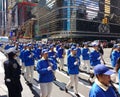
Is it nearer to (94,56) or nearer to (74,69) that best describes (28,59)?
(94,56)

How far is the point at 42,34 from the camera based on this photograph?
145250 mm

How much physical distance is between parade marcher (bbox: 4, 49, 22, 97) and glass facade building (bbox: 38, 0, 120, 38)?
82.4 m

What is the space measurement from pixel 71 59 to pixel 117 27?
12671cm

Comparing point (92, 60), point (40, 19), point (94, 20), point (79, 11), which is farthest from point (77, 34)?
point (92, 60)

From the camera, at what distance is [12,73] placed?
7805 millimetres

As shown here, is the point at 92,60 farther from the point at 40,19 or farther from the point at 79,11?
the point at 40,19

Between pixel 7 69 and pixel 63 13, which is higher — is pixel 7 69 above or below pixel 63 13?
below

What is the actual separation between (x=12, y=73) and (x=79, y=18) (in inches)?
3923

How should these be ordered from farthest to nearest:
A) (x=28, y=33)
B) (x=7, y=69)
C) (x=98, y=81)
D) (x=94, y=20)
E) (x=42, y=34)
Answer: (x=28, y=33)
(x=42, y=34)
(x=94, y=20)
(x=7, y=69)
(x=98, y=81)

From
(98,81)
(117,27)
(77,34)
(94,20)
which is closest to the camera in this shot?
(98,81)

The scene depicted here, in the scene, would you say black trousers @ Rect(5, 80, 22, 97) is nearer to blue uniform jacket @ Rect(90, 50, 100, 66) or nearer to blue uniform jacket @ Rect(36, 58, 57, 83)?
blue uniform jacket @ Rect(36, 58, 57, 83)

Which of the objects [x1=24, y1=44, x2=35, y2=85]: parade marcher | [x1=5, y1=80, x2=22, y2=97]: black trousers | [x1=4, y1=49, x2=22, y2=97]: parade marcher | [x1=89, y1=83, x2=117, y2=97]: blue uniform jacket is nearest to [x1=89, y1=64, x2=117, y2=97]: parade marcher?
[x1=89, y1=83, x2=117, y2=97]: blue uniform jacket

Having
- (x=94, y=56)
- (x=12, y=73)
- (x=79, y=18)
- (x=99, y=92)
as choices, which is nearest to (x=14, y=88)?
(x=12, y=73)

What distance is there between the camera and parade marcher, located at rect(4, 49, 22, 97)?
7.76 meters
